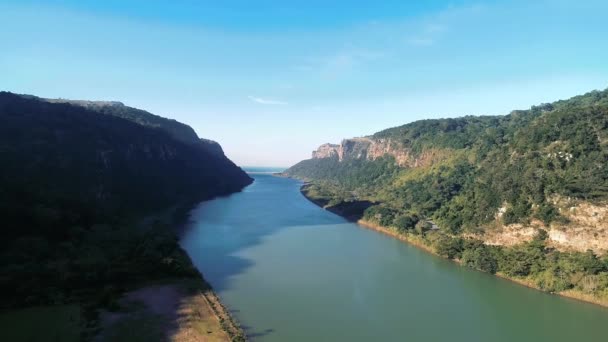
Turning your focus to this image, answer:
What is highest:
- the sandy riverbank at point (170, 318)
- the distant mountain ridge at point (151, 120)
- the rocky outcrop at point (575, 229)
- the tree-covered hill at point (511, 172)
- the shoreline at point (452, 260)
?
the distant mountain ridge at point (151, 120)

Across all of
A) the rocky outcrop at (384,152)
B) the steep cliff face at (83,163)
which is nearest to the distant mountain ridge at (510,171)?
the rocky outcrop at (384,152)

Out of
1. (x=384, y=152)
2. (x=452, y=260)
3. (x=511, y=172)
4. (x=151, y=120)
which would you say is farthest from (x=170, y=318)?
(x=151, y=120)

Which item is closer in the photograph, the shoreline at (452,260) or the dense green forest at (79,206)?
the dense green forest at (79,206)

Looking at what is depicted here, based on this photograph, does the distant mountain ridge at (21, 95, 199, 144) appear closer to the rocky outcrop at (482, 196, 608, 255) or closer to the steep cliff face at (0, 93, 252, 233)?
the steep cliff face at (0, 93, 252, 233)

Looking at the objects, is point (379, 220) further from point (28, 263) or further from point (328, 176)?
point (328, 176)

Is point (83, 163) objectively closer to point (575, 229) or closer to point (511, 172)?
point (511, 172)

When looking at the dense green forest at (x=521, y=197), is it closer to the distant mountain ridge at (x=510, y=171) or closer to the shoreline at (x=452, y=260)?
the distant mountain ridge at (x=510, y=171)

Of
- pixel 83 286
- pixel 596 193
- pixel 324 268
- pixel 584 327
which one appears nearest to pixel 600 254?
pixel 596 193
